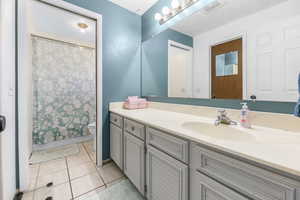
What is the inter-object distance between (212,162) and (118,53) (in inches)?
69.9

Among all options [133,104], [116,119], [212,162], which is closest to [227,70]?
[212,162]

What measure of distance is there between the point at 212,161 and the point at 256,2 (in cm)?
117

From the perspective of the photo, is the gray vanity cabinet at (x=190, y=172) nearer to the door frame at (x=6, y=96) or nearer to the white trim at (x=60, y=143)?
the door frame at (x=6, y=96)

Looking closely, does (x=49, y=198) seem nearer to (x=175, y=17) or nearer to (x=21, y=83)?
(x=21, y=83)

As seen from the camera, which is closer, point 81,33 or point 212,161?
point 212,161

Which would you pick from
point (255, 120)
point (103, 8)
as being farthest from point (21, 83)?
point (255, 120)

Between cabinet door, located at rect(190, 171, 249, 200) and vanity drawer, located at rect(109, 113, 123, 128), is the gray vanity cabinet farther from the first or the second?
vanity drawer, located at rect(109, 113, 123, 128)

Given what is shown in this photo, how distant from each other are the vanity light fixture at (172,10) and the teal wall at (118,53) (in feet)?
1.52

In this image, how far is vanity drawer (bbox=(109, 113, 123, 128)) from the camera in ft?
4.91

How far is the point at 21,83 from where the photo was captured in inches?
50.1

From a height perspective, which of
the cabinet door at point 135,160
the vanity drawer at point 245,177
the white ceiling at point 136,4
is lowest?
the cabinet door at point 135,160

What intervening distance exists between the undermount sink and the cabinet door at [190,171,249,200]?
37 cm

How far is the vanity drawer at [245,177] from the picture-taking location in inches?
17.1


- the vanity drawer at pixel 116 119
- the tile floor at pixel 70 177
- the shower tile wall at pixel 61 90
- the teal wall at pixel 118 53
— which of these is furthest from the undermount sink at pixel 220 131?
the shower tile wall at pixel 61 90
